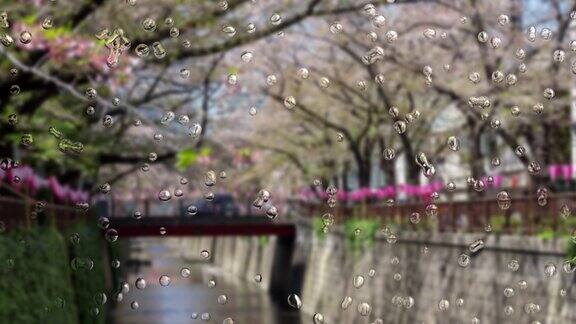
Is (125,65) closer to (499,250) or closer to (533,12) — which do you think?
(499,250)

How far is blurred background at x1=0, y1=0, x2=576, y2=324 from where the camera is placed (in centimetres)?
1295

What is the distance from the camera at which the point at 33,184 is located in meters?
19.4

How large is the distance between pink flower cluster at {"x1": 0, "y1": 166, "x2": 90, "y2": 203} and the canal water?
13.7 ft

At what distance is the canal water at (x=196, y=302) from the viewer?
37.0 m

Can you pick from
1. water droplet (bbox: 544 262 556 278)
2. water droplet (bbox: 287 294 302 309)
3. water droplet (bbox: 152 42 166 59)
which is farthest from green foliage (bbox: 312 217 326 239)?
water droplet (bbox: 287 294 302 309)

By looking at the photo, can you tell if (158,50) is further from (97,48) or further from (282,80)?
(282,80)

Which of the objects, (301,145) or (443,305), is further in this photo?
(301,145)

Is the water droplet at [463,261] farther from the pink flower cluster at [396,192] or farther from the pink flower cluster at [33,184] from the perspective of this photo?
the pink flower cluster at [33,184]

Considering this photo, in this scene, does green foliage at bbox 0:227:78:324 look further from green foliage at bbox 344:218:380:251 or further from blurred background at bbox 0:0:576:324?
green foliage at bbox 344:218:380:251

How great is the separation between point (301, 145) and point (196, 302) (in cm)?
771

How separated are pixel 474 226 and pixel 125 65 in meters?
10.3

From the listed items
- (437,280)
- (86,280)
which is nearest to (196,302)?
(437,280)

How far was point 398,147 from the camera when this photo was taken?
39750mm

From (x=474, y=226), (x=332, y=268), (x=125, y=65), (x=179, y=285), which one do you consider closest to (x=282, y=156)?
(x=332, y=268)
